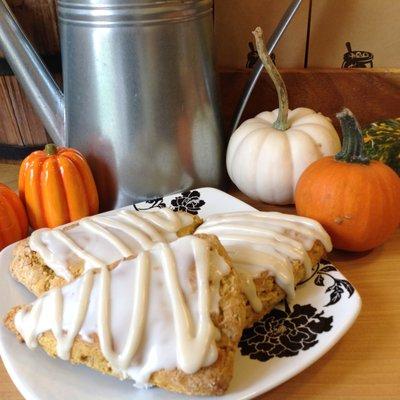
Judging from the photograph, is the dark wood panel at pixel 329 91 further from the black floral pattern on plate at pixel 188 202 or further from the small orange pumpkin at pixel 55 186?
the small orange pumpkin at pixel 55 186

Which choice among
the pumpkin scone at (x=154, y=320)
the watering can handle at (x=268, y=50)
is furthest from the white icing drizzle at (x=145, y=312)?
the watering can handle at (x=268, y=50)

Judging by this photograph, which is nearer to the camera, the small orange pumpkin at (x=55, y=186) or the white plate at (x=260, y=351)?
the white plate at (x=260, y=351)

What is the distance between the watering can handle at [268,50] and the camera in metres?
0.73

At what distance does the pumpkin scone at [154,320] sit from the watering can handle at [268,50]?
395mm

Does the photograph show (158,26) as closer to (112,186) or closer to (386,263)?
(112,186)

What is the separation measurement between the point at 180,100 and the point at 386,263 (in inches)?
16.0

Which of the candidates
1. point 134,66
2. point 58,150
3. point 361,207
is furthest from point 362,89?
point 58,150

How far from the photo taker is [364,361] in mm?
516

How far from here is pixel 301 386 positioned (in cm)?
49

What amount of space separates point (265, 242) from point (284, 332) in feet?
0.37

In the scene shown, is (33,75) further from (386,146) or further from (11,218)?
(386,146)

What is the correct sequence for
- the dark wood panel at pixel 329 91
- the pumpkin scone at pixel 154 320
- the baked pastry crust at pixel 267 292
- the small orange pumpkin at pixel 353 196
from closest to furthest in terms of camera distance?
1. the pumpkin scone at pixel 154 320
2. the baked pastry crust at pixel 267 292
3. the small orange pumpkin at pixel 353 196
4. the dark wood panel at pixel 329 91

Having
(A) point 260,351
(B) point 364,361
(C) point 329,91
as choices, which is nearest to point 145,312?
(A) point 260,351

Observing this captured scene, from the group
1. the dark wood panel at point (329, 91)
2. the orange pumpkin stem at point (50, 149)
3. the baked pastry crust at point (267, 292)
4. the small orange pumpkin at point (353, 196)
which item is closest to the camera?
the baked pastry crust at point (267, 292)
